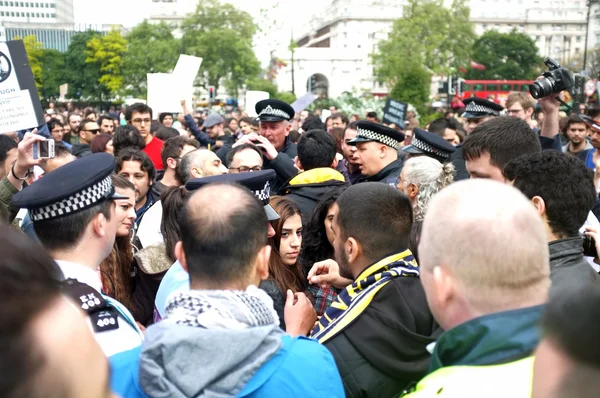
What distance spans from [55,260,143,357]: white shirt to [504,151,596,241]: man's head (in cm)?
191

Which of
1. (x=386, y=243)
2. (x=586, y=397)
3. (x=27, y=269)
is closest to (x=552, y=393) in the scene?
(x=586, y=397)

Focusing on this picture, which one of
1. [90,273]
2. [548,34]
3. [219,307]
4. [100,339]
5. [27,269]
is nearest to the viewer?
[27,269]

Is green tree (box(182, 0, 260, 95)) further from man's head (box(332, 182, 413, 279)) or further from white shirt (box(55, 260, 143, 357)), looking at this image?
white shirt (box(55, 260, 143, 357))

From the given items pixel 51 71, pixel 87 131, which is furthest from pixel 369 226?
pixel 51 71

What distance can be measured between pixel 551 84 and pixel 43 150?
3.94m

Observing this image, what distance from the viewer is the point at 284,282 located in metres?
4.20

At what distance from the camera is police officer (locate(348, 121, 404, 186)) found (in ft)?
21.8

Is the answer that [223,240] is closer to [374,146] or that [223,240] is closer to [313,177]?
[313,177]

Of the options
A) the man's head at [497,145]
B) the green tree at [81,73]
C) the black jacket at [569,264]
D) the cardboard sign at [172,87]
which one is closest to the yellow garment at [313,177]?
the man's head at [497,145]

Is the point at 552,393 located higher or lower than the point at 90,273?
higher

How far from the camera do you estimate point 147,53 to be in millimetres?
63656

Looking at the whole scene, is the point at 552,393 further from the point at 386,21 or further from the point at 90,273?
the point at 386,21

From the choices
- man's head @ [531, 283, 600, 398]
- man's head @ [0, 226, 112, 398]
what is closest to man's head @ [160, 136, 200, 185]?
man's head @ [0, 226, 112, 398]

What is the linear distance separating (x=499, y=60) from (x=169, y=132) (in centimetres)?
9892
